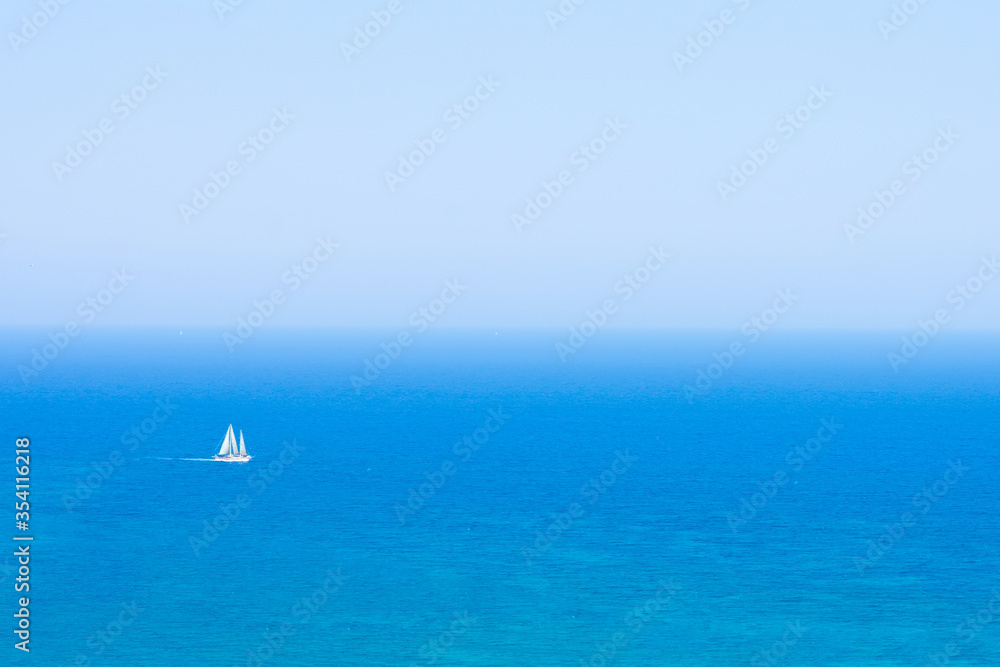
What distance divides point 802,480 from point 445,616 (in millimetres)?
40818

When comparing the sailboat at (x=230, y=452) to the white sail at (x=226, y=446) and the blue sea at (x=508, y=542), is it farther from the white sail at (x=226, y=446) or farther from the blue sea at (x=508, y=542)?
the blue sea at (x=508, y=542)

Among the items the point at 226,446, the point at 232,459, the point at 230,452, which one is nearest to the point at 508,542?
the point at 232,459

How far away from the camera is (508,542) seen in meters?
59.5

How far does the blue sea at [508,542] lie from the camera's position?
4438cm

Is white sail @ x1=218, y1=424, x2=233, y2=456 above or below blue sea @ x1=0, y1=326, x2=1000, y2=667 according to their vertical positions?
above

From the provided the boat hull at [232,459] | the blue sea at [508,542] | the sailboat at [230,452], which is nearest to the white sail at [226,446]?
the sailboat at [230,452]

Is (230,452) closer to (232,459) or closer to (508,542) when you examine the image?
(232,459)

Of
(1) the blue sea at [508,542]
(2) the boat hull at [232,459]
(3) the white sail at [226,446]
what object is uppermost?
(3) the white sail at [226,446]

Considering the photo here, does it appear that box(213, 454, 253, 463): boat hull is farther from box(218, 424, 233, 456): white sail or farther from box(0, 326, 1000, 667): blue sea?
box(0, 326, 1000, 667): blue sea

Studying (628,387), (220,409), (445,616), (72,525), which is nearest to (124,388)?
(220,409)

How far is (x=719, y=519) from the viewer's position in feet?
214

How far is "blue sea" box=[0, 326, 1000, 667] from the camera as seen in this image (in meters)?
44.4

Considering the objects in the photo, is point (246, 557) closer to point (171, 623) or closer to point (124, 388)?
point (171, 623)

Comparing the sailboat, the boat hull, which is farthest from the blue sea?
the sailboat
